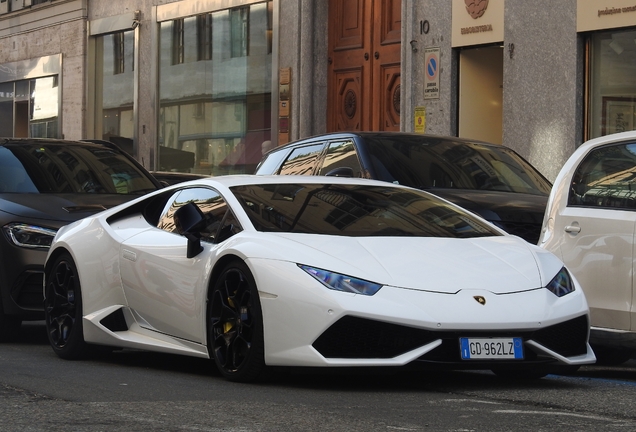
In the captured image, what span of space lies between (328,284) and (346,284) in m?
0.09

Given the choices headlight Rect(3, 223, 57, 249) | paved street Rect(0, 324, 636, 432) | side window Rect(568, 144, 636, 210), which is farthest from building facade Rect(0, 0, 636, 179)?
paved street Rect(0, 324, 636, 432)

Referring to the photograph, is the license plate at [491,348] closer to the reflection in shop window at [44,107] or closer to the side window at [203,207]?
the side window at [203,207]

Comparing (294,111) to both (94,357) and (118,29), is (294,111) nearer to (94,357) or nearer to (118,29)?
(118,29)

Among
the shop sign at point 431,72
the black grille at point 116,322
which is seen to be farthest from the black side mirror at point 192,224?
the shop sign at point 431,72

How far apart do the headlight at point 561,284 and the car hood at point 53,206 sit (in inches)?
176

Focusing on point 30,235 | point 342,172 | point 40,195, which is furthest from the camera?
point 342,172

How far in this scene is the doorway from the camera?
20203 millimetres

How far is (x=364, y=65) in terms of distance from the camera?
2300cm

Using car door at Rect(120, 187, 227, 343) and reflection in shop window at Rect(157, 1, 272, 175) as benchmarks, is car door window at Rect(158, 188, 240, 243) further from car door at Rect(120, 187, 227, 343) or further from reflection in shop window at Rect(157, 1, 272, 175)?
reflection in shop window at Rect(157, 1, 272, 175)

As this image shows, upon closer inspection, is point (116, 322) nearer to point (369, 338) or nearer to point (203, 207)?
point (203, 207)

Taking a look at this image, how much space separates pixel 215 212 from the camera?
8188 millimetres

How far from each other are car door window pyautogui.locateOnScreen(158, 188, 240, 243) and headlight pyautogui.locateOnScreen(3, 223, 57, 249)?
6.53 feet

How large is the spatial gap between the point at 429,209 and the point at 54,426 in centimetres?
339

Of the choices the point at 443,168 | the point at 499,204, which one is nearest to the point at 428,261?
the point at 499,204
